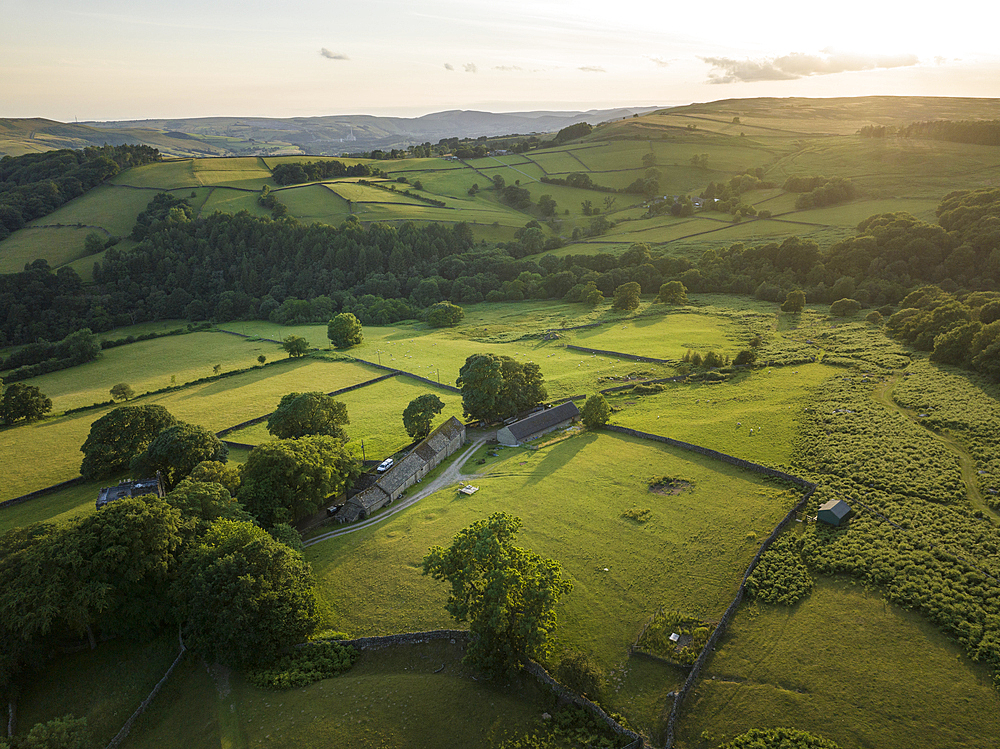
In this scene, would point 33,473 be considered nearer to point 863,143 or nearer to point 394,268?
point 394,268

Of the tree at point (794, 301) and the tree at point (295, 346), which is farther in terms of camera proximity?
the tree at point (794, 301)

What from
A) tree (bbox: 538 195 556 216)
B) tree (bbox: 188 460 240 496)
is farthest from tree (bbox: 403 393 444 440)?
tree (bbox: 538 195 556 216)

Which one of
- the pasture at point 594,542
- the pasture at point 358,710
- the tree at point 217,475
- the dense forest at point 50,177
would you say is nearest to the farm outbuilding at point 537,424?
the pasture at point 594,542

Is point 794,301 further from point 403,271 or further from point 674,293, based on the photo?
point 403,271

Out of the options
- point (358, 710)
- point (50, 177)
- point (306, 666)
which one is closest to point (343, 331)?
point (306, 666)

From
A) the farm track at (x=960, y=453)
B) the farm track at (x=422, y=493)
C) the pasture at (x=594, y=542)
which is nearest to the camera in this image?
the pasture at (x=594, y=542)

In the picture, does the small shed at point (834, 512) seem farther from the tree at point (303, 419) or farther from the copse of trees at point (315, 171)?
the copse of trees at point (315, 171)
